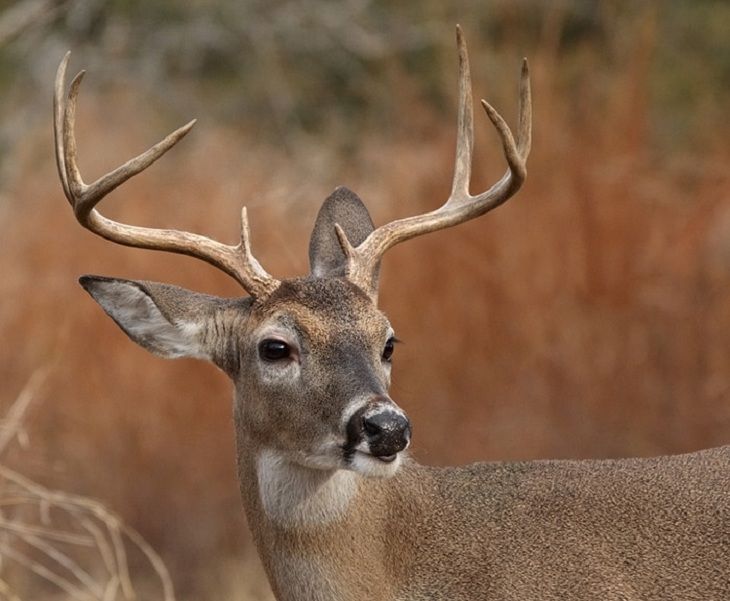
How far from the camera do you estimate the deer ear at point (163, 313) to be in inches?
221

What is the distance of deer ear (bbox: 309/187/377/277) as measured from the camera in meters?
6.05

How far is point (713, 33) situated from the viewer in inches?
627

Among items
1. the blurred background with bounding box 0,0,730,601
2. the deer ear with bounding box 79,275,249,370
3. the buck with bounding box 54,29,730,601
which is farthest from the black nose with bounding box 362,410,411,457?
the blurred background with bounding box 0,0,730,601

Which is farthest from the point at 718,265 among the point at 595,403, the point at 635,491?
the point at 635,491

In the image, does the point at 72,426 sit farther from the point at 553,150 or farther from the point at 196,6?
the point at 196,6

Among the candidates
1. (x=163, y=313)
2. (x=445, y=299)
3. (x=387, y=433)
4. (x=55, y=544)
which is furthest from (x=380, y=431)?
(x=55, y=544)

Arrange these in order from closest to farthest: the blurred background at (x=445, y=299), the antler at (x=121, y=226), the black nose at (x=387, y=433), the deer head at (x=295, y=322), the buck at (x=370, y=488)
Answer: the black nose at (x=387, y=433), the deer head at (x=295, y=322), the buck at (x=370, y=488), the antler at (x=121, y=226), the blurred background at (x=445, y=299)

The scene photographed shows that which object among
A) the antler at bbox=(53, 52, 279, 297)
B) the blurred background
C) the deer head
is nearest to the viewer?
the deer head

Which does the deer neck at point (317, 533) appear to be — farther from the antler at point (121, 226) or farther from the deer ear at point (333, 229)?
the deer ear at point (333, 229)

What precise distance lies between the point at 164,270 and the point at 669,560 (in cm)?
550

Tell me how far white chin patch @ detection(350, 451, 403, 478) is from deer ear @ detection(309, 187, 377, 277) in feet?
3.59

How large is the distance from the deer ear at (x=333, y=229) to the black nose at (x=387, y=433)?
3.66 feet

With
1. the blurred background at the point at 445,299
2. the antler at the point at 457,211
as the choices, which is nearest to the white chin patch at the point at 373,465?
the antler at the point at 457,211

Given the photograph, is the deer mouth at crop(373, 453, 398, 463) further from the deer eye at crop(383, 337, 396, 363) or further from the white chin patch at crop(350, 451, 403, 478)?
Result: the deer eye at crop(383, 337, 396, 363)
